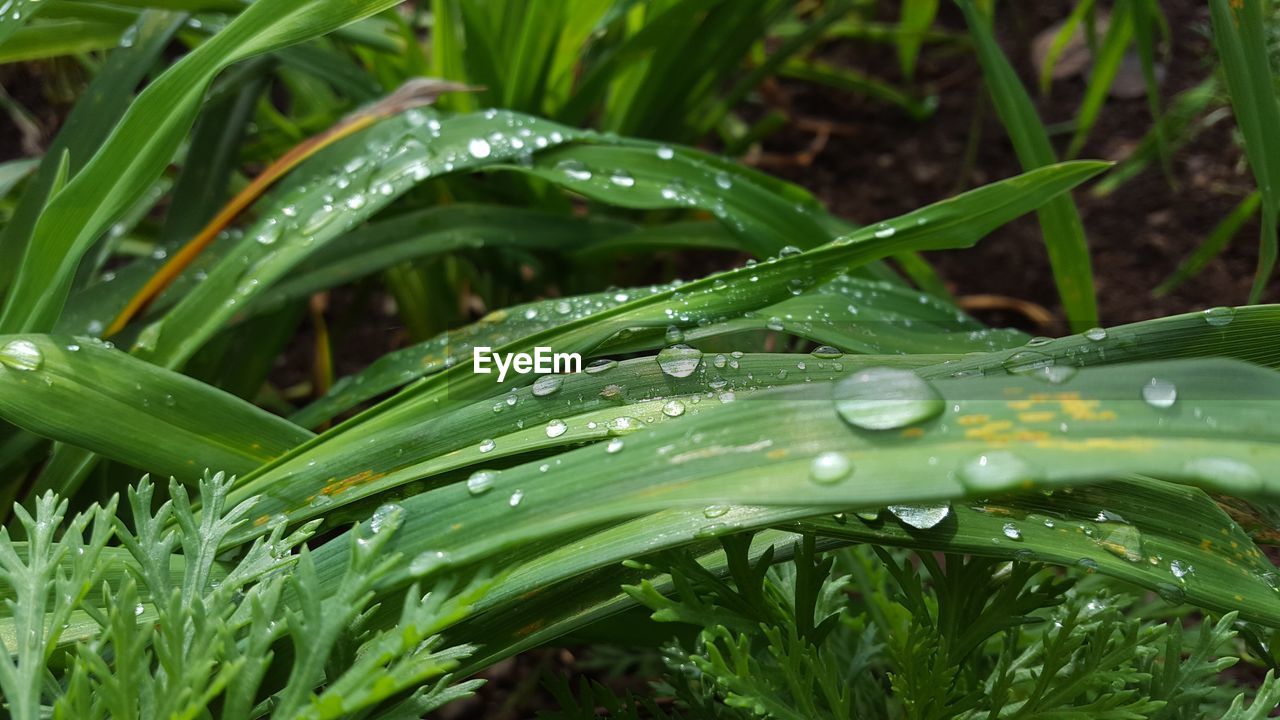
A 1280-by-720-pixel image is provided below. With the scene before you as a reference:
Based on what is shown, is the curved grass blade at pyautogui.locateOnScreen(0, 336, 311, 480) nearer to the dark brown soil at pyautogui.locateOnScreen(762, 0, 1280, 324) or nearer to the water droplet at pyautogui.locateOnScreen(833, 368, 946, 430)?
the water droplet at pyautogui.locateOnScreen(833, 368, 946, 430)

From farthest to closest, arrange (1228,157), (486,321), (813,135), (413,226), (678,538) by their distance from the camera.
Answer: (813,135), (1228,157), (413,226), (486,321), (678,538)

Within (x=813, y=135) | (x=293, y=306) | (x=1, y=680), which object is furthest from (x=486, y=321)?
(x=813, y=135)

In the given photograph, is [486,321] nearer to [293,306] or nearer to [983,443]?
[293,306]

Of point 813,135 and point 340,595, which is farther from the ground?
point 813,135

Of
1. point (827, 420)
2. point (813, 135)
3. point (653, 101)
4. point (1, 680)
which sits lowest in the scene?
point (1, 680)

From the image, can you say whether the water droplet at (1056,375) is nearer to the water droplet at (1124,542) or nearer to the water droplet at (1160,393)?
the water droplet at (1160,393)

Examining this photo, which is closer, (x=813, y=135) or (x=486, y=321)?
(x=486, y=321)

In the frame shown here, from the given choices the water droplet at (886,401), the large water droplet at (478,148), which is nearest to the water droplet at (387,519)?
the water droplet at (886,401)

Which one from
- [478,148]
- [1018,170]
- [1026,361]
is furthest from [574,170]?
[1018,170]
